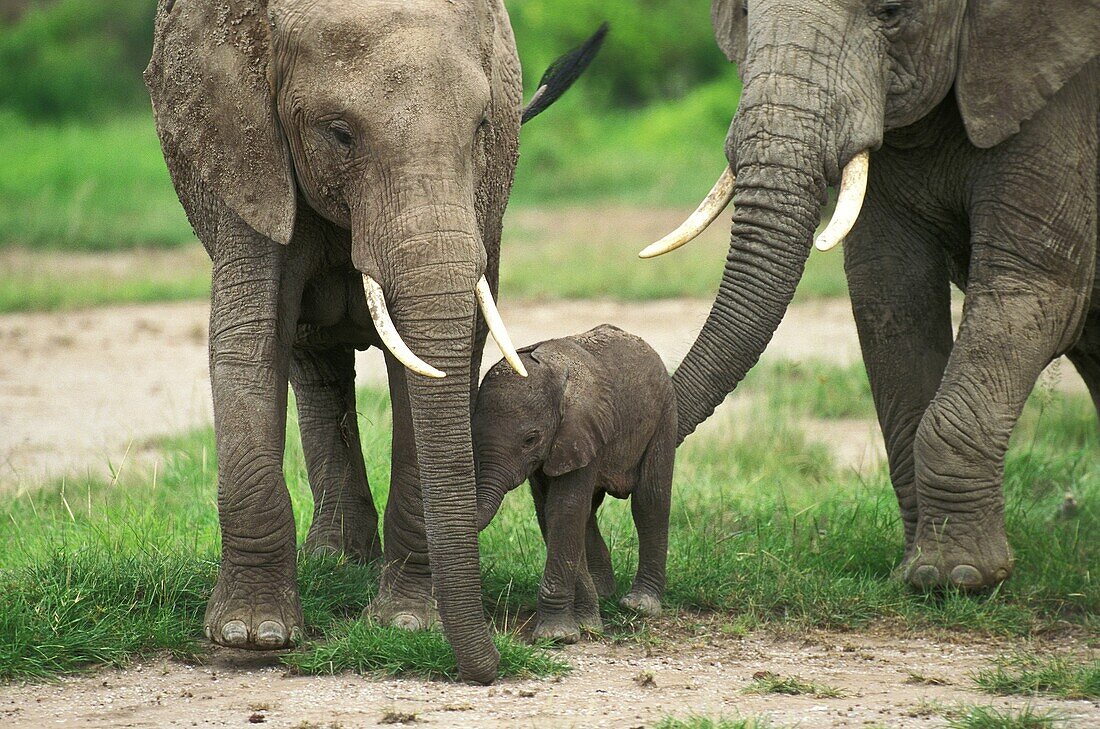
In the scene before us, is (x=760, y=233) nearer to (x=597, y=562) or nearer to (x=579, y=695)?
(x=597, y=562)

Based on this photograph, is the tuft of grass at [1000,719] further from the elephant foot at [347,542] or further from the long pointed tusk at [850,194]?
the elephant foot at [347,542]

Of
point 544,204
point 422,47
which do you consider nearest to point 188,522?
point 422,47

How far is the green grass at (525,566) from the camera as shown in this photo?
530 centimetres

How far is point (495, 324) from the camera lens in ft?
15.9

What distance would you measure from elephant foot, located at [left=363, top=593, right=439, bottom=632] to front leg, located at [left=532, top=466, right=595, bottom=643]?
342mm

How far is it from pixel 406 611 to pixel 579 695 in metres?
0.79

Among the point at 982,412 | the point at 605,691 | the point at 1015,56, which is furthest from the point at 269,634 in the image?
the point at 1015,56

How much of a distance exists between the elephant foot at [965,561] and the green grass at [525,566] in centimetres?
7

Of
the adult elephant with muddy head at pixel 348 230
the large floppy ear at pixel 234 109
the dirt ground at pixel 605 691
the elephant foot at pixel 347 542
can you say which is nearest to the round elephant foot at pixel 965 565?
the dirt ground at pixel 605 691

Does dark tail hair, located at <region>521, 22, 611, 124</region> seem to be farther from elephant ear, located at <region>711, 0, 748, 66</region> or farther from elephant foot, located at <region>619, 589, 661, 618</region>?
elephant foot, located at <region>619, 589, 661, 618</region>

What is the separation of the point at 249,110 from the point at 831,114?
1.86m

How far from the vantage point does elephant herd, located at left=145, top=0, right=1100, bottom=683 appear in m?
4.83

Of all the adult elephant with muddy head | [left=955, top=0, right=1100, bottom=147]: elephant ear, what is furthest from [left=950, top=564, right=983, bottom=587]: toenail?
the adult elephant with muddy head

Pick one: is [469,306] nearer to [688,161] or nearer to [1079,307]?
[1079,307]
